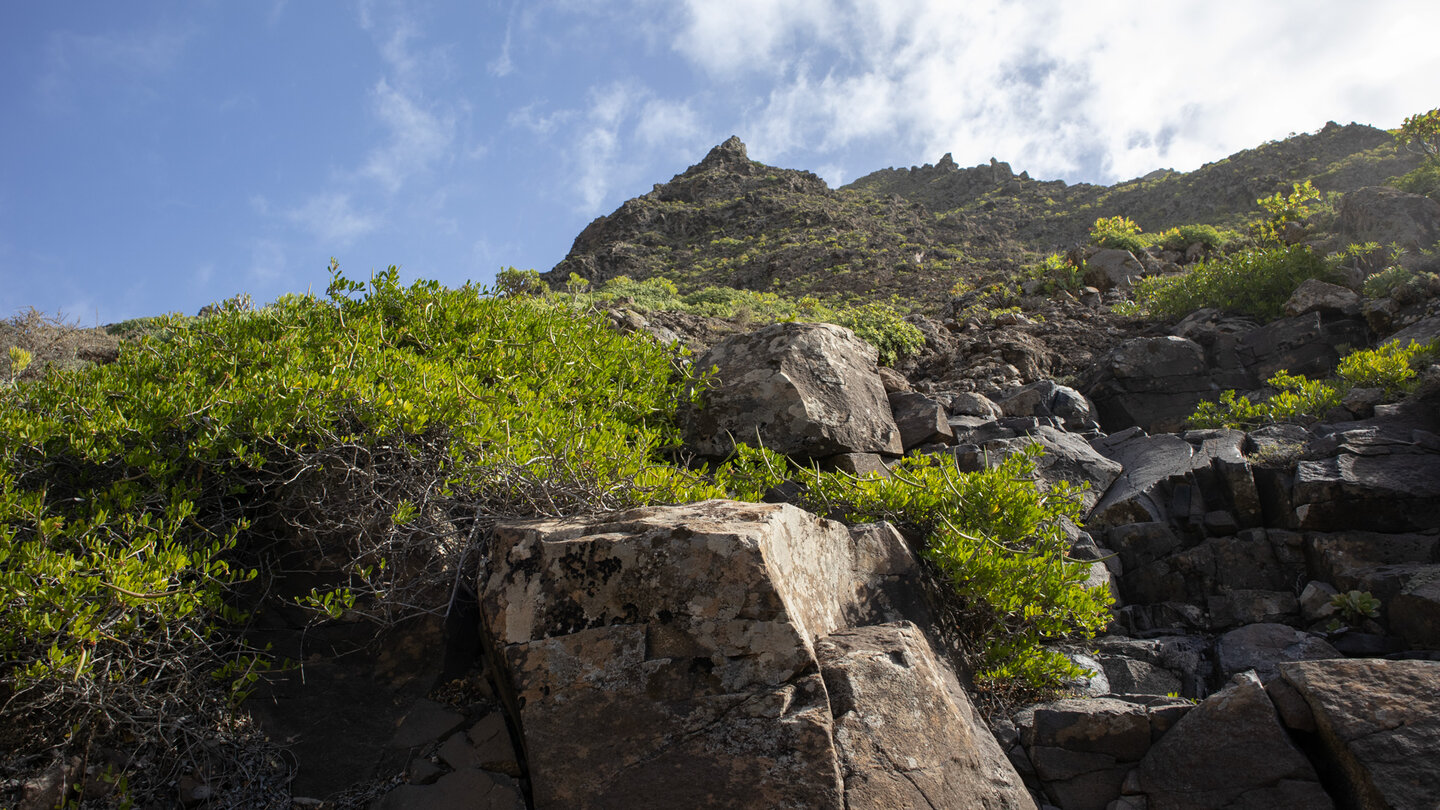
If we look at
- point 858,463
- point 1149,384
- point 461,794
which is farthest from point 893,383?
point 461,794

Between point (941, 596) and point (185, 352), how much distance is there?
15.7ft

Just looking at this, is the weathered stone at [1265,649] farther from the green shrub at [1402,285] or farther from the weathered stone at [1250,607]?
the green shrub at [1402,285]

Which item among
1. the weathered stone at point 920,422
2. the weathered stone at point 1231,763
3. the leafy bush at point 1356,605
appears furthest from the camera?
the weathered stone at point 920,422

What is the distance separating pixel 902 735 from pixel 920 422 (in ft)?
14.6

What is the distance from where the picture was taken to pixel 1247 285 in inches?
487

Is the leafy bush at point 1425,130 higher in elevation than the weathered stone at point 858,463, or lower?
higher

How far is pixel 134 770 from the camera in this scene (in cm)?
298

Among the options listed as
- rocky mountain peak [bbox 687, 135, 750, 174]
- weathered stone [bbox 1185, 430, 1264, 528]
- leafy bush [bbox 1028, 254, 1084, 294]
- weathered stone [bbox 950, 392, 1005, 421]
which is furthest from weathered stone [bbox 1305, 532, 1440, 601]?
rocky mountain peak [bbox 687, 135, 750, 174]

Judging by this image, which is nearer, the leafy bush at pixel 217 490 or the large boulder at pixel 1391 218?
the leafy bush at pixel 217 490

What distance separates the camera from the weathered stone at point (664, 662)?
2.74 metres

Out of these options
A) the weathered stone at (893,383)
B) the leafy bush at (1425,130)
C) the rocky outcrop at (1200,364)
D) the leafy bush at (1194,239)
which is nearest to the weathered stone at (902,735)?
the weathered stone at (893,383)

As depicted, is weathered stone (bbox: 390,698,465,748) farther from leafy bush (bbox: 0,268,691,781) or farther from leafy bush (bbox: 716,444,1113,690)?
leafy bush (bbox: 716,444,1113,690)

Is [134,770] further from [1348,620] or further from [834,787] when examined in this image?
[1348,620]

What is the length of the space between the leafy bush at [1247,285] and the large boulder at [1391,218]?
250 centimetres
